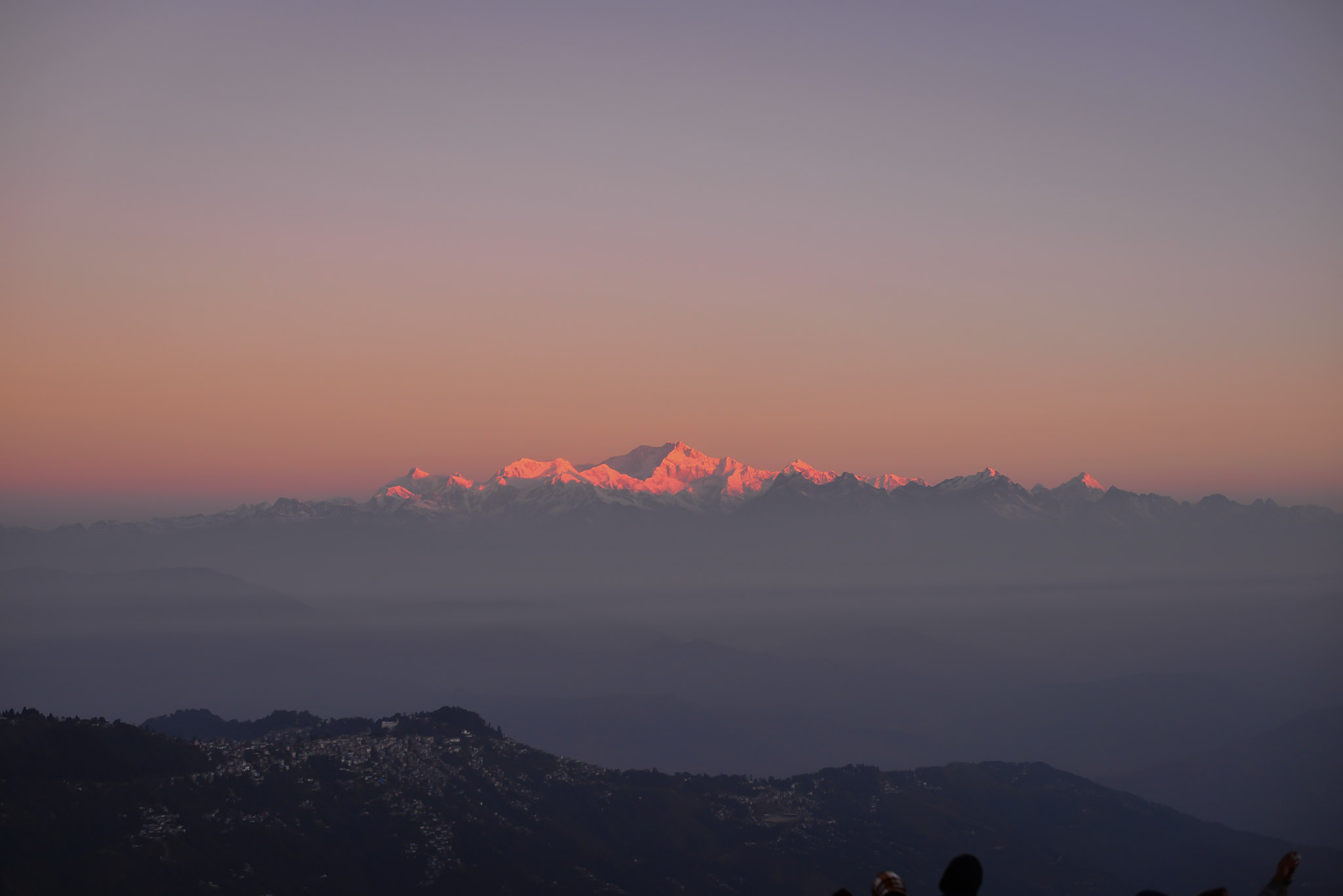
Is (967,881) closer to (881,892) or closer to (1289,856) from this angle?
(881,892)

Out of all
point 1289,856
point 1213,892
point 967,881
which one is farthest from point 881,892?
point 1289,856

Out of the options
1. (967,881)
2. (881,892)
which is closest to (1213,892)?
(967,881)

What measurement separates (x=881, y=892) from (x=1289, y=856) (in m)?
6.83

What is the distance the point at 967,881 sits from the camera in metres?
17.5

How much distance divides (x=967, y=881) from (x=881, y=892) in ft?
4.72

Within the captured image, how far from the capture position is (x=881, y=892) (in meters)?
17.3

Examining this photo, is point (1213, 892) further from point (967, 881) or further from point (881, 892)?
point (881, 892)

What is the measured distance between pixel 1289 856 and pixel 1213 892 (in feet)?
6.11

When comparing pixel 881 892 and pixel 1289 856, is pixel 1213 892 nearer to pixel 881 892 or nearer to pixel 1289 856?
pixel 1289 856

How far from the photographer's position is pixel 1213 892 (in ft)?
55.9

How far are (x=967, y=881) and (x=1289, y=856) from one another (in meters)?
5.39

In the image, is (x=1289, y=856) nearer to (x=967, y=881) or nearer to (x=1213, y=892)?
(x=1213, y=892)

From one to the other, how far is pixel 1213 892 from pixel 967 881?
376 cm
